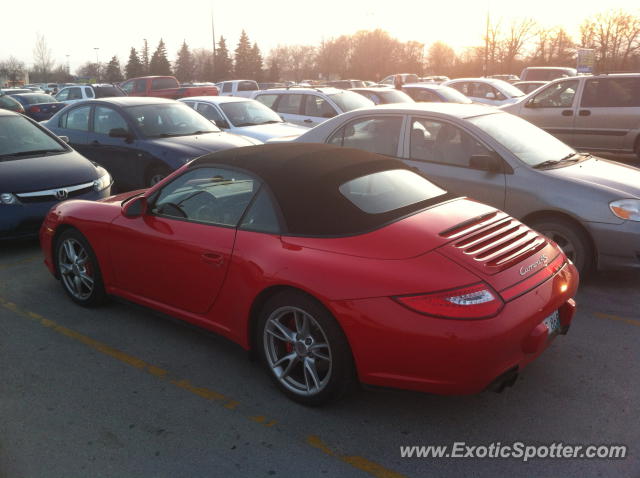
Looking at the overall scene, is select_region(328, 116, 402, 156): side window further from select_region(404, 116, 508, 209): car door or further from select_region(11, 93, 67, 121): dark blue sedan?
A: select_region(11, 93, 67, 121): dark blue sedan

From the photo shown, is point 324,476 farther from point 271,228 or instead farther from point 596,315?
point 596,315

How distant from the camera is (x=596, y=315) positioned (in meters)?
4.84

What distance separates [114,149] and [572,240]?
6820 mm

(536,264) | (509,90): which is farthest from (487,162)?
(509,90)

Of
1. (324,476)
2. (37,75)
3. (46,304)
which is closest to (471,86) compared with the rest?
(46,304)

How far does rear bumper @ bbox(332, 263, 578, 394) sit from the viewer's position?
292 centimetres

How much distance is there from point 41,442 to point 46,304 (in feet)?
7.35

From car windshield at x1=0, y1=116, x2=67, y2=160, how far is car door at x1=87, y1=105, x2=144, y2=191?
1.34 m

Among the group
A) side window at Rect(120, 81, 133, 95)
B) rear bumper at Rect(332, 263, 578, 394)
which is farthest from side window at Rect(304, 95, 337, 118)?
side window at Rect(120, 81, 133, 95)

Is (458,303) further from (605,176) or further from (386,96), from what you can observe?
(386,96)

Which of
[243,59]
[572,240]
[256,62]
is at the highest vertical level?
[243,59]

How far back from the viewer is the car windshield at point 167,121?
30.8 feet

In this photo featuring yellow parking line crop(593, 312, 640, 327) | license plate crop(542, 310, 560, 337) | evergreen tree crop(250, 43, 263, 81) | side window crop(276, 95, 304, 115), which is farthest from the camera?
evergreen tree crop(250, 43, 263, 81)

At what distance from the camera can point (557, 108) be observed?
40.1ft
